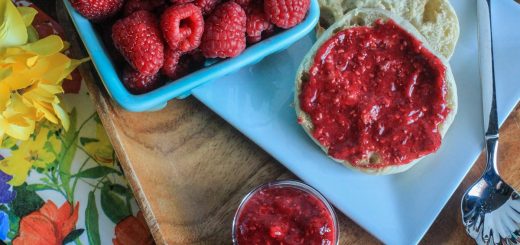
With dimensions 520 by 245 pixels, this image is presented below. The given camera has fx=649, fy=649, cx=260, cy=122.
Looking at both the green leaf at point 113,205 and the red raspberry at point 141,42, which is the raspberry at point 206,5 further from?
the green leaf at point 113,205

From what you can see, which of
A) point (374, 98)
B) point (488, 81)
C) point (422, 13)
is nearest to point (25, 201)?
point (374, 98)

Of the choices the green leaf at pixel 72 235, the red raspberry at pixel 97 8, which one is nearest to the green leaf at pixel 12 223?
the green leaf at pixel 72 235

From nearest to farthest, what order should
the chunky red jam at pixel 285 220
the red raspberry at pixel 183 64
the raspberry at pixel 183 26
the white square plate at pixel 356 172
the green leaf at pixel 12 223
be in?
the raspberry at pixel 183 26
the red raspberry at pixel 183 64
the chunky red jam at pixel 285 220
the white square plate at pixel 356 172
the green leaf at pixel 12 223

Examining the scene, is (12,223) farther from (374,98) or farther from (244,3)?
(374,98)

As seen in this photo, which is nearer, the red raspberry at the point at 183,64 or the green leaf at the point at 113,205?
the red raspberry at the point at 183,64

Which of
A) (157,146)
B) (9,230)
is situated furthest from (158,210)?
(9,230)

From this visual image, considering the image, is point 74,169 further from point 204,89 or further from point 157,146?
point 204,89

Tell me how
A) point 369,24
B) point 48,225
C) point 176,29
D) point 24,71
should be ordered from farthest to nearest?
point 48,225
point 369,24
point 24,71
point 176,29
